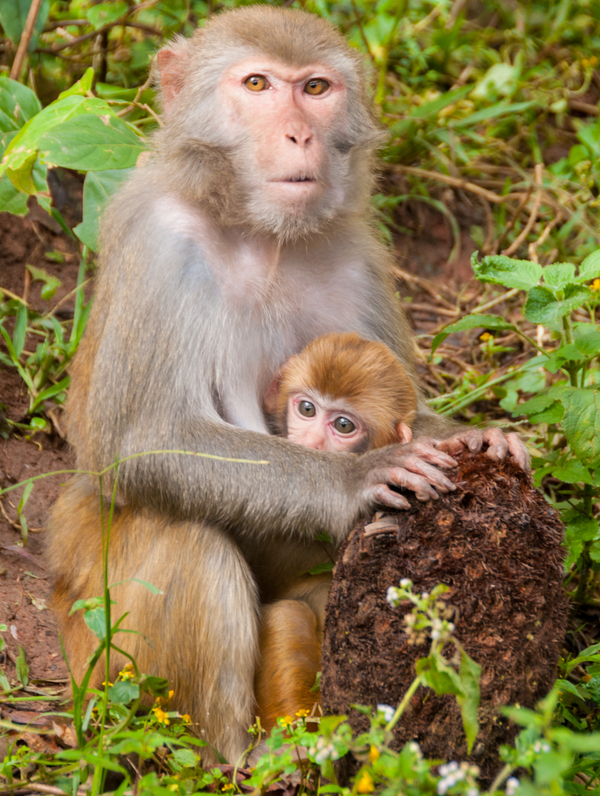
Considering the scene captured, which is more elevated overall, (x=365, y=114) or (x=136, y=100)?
(x=365, y=114)

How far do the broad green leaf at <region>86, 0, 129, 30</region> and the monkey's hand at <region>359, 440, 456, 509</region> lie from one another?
12.5 ft

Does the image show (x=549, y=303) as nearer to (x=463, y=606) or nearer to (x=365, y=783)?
(x=463, y=606)

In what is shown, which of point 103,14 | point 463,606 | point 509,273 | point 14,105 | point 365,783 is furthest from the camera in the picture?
point 103,14

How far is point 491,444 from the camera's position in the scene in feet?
9.78

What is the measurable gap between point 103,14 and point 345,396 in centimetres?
349

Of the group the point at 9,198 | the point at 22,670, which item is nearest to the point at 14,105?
the point at 9,198

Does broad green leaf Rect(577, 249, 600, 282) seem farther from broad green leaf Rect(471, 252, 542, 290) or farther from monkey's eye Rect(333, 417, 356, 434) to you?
monkey's eye Rect(333, 417, 356, 434)

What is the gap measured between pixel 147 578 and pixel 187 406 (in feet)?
2.10

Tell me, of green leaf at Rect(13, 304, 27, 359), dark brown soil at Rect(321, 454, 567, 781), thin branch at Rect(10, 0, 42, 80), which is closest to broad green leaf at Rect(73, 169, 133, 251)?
green leaf at Rect(13, 304, 27, 359)

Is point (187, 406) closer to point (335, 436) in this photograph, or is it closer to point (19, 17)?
point (335, 436)

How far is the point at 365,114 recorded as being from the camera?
374cm

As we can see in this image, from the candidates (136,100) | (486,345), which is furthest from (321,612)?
(136,100)

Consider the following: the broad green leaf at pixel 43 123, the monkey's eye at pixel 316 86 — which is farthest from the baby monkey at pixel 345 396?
the broad green leaf at pixel 43 123

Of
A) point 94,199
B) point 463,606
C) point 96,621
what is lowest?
point 96,621
